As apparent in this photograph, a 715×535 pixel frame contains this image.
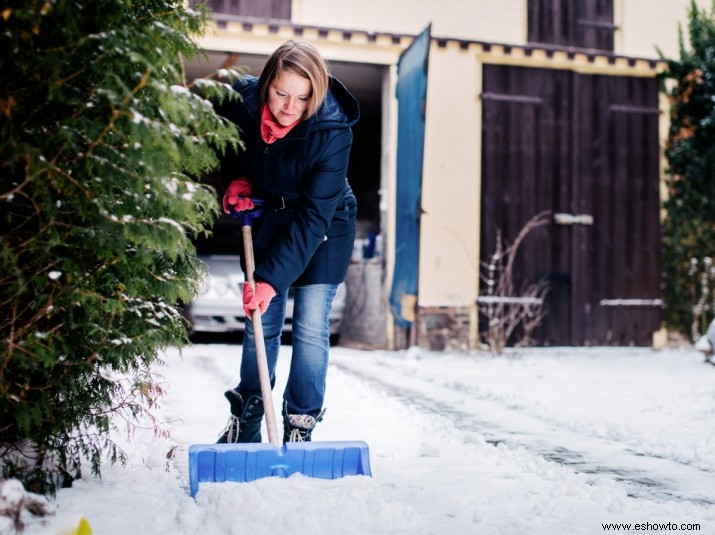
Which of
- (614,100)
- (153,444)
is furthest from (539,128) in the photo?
(153,444)

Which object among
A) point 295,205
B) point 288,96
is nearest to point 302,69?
point 288,96

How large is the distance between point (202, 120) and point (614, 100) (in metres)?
7.19

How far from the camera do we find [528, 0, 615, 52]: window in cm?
828

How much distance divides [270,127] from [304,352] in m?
0.82

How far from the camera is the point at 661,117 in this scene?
28.2 feet

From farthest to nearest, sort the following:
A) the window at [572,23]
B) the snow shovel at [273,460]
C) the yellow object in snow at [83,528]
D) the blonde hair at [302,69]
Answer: the window at [572,23]
the blonde hair at [302,69]
the snow shovel at [273,460]
the yellow object in snow at [83,528]

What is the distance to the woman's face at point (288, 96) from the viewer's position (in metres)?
2.60

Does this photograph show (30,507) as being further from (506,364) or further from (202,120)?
(506,364)

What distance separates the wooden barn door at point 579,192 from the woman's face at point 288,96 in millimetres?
5462

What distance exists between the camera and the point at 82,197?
6.55 feet

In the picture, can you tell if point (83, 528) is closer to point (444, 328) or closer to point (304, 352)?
point (304, 352)

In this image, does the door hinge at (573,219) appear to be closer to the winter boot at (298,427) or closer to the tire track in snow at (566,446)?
the tire track in snow at (566,446)

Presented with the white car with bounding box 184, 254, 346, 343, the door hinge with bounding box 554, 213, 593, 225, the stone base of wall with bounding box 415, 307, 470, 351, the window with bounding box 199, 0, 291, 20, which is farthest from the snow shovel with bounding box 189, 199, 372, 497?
the door hinge with bounding box 554, 213, 593, 225

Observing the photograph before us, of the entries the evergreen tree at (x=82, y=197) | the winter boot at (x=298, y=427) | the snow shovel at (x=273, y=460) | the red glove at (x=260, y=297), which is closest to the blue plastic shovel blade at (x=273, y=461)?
the snow shovel at (x=273, y=460)
